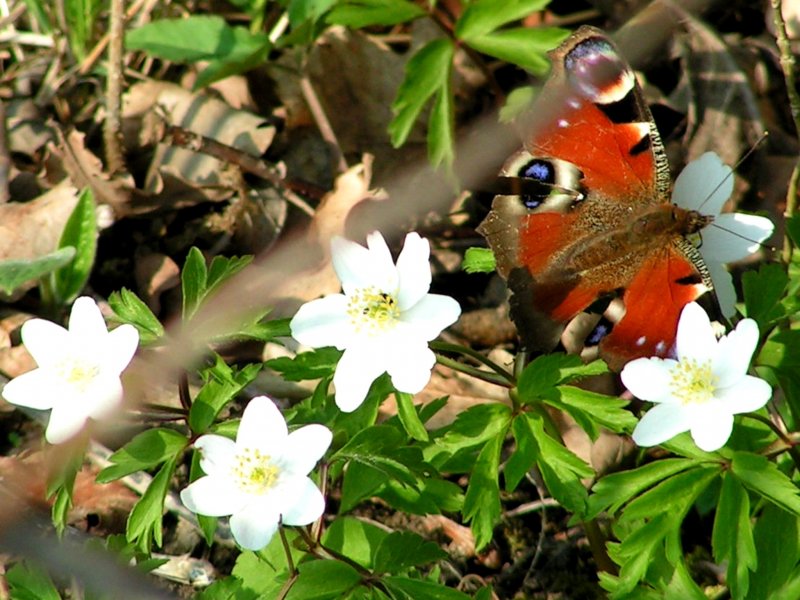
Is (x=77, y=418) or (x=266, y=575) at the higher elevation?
(x=77, y=418)

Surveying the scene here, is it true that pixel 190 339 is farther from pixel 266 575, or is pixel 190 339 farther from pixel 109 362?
pixel 266 575

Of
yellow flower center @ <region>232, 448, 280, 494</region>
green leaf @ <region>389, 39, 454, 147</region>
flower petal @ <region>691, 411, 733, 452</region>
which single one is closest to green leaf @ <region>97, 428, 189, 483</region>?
yellow flower center @ <region>232, 448, 280, 494</region>

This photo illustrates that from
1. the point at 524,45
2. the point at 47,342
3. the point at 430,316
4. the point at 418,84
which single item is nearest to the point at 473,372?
the point at 430,316

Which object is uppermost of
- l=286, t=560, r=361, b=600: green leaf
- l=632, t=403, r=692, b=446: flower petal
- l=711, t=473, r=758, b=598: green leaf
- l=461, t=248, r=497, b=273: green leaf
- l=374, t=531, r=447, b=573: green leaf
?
l=632, t=403, r=692, b=446: flower petal

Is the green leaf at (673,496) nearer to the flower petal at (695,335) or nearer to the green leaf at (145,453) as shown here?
the flower petal at (695,335)

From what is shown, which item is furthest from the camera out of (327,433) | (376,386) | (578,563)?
(578,563)

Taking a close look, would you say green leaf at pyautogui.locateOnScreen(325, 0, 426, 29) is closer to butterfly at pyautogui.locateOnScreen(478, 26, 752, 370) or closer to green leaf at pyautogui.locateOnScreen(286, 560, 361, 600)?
butterfly at pyautogui.locateOnScreen(478, 26, 752, 370)

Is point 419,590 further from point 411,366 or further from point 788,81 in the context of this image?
point 788,81

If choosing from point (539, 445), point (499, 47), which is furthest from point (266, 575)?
point (499, 47)
